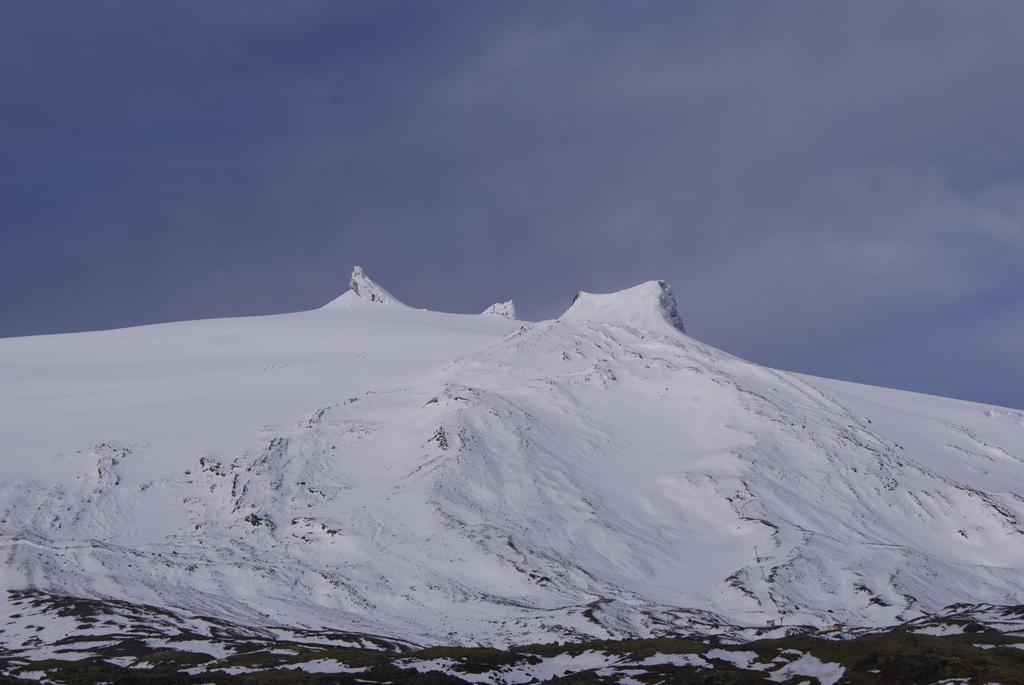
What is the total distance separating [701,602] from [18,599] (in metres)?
97.2

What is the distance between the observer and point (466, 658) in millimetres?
111375

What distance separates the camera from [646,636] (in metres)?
156

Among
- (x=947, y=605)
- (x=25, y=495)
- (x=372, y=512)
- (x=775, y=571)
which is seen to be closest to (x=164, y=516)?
(x=25, y=495)

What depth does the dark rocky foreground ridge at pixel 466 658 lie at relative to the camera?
320 ft

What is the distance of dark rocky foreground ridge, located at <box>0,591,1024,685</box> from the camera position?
3841 inches

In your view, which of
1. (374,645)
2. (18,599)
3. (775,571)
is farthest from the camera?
(775,571)

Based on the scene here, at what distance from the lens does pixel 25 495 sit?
19125cm

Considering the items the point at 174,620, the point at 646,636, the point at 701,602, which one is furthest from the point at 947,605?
the point at 174,620

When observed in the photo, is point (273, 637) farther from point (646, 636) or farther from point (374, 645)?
point (646, 636)

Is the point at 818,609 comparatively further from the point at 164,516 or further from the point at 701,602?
the point at 164,516

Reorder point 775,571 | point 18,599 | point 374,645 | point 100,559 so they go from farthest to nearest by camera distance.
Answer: point 775,571
point 100,559
point 18,599
point 374,645

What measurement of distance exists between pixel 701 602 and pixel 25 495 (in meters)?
111

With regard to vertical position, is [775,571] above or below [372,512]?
below

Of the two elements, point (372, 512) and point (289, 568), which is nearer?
point (289, 568)
